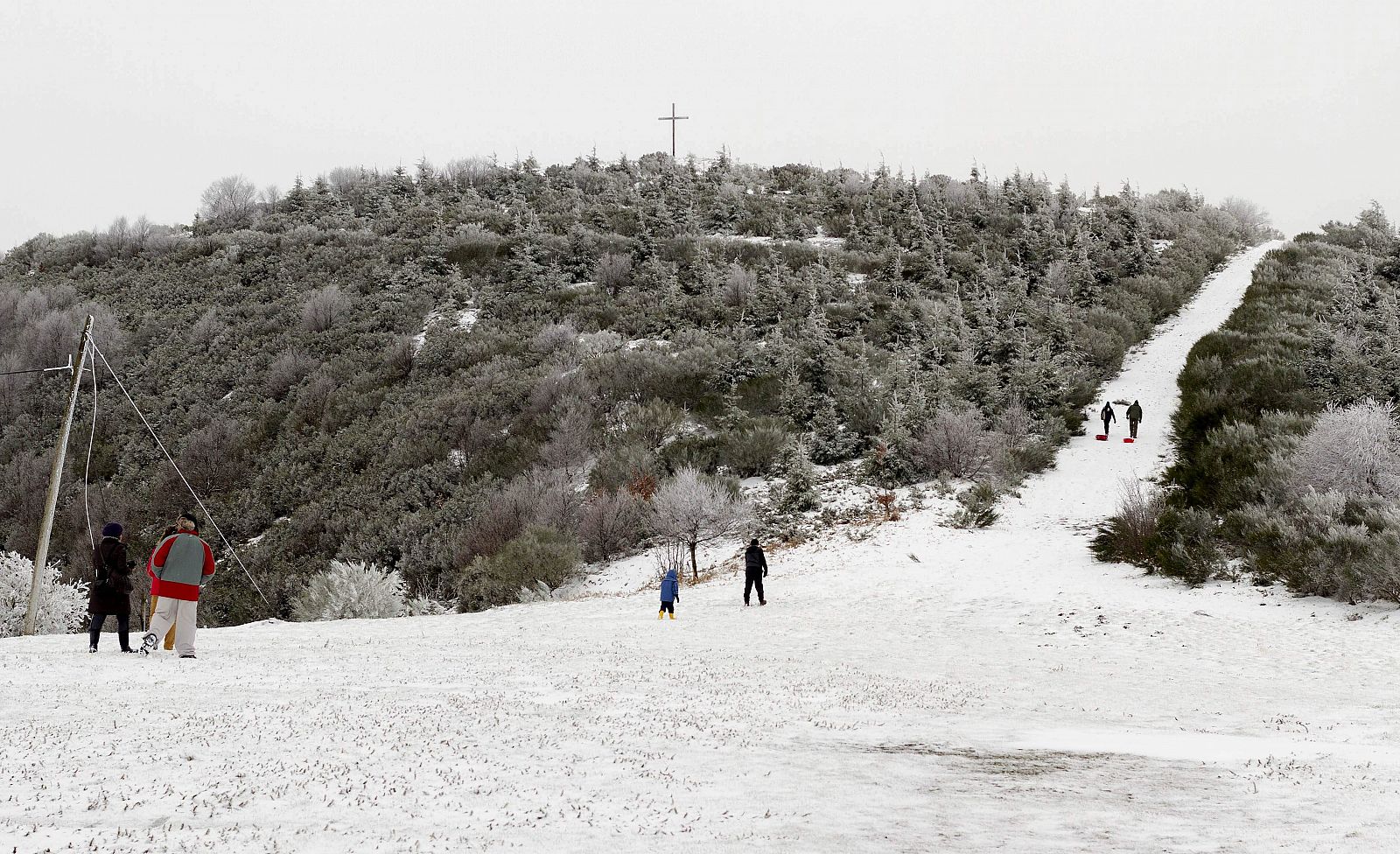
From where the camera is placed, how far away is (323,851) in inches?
137

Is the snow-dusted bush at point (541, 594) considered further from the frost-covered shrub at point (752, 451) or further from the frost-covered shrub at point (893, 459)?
the frost-covered shrub at point (893, 459)

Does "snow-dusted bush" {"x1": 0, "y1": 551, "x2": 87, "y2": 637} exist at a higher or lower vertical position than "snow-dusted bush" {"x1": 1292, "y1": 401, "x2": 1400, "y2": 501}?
lower

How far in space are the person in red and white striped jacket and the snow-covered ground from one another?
41cm

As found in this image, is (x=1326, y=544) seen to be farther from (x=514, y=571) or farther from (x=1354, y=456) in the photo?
(x=514, y=571)

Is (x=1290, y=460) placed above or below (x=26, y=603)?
above

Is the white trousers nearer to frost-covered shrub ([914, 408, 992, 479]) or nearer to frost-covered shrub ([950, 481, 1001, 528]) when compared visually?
frost-covered shrub ([950, 481, 1001, 528])

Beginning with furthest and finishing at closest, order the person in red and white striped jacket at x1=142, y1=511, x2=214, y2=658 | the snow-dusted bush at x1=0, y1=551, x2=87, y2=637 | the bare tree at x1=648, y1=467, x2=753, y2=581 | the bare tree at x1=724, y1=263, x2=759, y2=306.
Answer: the bare tree at x1=724, y1=263, x2=759, y2=306
the bare tree at x1=648, y1=467, x2=753, y2=581
the snow-dusted bush at x1=0, y1=551, x2=87, y2=637
the person in red and white striped jacket at x1=142, y1=511, x2=214, y2=658

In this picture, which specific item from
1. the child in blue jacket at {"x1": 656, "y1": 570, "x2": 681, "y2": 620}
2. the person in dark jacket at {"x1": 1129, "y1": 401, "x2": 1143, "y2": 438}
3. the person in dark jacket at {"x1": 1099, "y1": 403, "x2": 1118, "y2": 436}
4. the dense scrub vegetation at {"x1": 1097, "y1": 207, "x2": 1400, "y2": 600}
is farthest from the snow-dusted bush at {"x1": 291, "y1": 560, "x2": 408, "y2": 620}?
the person in dark jacket at {"x1": 1129, "y1": 401, "x2": 1143, "y2": 438}

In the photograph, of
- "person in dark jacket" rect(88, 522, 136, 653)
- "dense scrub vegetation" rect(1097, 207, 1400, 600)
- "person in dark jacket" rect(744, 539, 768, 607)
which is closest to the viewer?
"person in dark jacket" rect(88, 522, 136, 653)

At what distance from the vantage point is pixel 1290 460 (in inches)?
733

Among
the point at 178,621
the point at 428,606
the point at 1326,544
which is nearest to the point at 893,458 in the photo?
the point at 1326,544

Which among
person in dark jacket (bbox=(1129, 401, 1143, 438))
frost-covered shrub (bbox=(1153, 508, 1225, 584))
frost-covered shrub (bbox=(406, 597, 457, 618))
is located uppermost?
person in dark jacket (bbox=(1129, 401, 1143, 438))

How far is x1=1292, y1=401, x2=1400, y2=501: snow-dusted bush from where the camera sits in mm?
16828

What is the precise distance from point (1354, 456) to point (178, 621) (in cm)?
2021
